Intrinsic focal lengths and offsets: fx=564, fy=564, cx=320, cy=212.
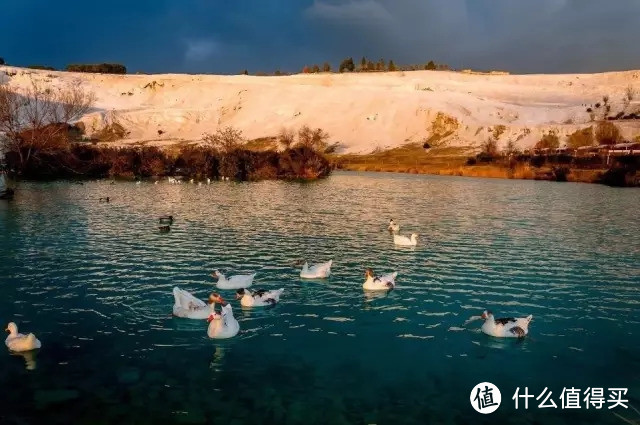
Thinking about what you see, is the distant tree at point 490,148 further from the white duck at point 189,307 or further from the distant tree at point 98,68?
the distant tree at point 98,68

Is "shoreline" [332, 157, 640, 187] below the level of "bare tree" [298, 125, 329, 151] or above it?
below

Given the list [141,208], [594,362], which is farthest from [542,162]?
[594,362]

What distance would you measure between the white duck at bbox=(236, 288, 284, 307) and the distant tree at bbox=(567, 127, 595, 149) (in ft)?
284

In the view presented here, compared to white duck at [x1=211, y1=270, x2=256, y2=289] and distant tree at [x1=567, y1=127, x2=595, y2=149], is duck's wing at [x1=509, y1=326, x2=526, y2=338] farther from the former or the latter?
distant tree at [x1=567, y1=127, x2=595, y2=149]

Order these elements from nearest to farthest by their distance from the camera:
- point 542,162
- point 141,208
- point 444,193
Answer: point 141,208, point 444,193, point 542,162

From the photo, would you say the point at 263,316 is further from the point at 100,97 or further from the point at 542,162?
the point at 100,97

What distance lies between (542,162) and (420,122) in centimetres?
3432

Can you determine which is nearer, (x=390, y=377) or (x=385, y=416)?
(x=385, y=416)

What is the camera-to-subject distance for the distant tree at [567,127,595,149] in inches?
3610

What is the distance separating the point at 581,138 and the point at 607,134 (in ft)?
12.8

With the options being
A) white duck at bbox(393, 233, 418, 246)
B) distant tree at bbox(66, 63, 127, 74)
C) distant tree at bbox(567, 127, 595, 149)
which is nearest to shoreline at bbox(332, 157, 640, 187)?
distant tree at bbox(567, 127, 595, 149)

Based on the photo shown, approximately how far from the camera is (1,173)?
40156 mm

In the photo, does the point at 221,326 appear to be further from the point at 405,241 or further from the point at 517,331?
the point at 405,241

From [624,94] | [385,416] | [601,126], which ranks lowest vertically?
[385,416]
